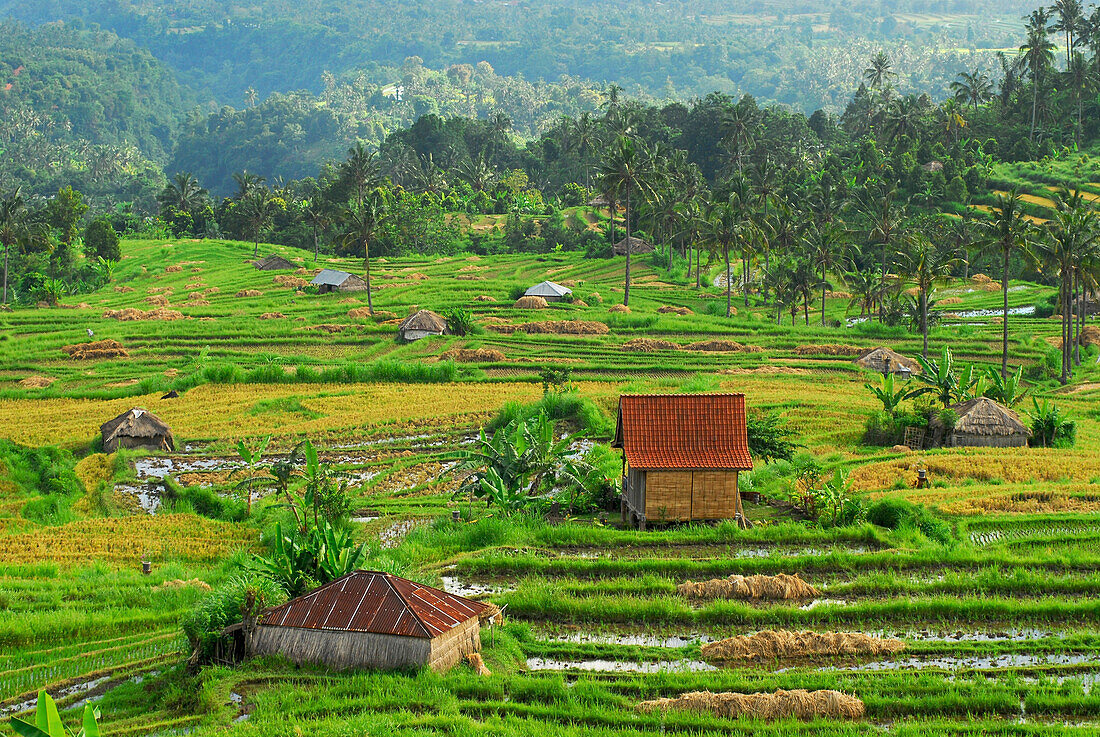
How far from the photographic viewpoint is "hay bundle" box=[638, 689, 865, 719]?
1523cm

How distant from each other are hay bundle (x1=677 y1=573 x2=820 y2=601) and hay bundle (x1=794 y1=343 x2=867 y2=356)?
32447mm

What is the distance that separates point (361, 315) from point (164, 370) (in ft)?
43.8

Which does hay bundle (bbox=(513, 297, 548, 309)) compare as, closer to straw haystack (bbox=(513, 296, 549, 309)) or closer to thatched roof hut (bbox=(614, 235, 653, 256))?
straw haystack (bbox=(513, 296, 549, 309))

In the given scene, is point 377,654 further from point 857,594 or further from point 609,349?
point 609,349

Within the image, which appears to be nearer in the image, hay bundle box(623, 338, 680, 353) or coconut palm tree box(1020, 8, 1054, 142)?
hay bundle box(623, 338, 680, 353)

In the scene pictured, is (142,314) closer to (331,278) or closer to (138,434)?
(331,278)

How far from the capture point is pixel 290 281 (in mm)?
69562

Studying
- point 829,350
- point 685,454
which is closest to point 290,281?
point 829,350

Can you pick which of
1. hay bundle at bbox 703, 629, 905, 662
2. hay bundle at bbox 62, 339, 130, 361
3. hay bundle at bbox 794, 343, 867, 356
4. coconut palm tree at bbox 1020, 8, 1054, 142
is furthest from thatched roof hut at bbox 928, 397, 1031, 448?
coconut palm tree at bbox 1020, 8, 1054, 142

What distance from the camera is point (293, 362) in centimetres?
4859

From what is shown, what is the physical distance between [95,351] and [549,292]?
1002 inches

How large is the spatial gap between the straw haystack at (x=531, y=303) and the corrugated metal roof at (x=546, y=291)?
1.34 metres

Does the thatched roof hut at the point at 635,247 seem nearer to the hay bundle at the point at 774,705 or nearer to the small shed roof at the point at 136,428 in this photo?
the small shed roof at the point at 136,428

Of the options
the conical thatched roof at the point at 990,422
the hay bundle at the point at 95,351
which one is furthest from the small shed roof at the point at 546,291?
the conical thatched roof at the point at 990,422
